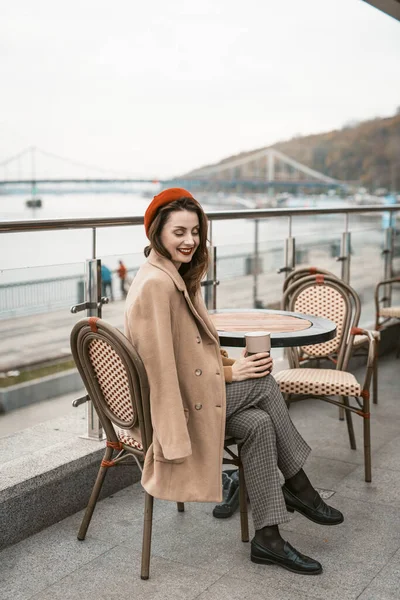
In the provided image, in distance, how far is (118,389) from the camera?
89.8 inches

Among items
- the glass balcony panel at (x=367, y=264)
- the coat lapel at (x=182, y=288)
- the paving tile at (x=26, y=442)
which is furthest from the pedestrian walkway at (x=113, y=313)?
the coat lapel at (x=182, y=288)

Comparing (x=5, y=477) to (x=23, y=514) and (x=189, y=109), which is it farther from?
(x=189, y=109)

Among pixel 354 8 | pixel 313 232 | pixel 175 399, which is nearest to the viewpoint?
pixel 175 399

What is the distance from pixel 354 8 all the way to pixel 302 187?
1118 cm

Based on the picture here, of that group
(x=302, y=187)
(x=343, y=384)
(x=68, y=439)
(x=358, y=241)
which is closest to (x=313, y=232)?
(x=358, y=241)

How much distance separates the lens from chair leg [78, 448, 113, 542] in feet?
8.06

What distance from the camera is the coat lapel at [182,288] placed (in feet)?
7.34

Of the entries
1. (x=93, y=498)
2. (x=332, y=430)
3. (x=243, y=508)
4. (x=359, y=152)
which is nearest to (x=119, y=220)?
(x=93, y=498)

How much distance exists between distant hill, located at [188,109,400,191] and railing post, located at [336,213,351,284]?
34988 millimetres

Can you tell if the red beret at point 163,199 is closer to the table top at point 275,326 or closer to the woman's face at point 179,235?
the woman's face at point 179,235

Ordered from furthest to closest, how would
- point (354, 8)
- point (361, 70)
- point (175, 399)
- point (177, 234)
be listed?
point (361, 70), point (354, 8), point (177, 234), point (175, 399)

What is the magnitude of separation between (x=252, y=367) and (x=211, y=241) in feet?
4.76

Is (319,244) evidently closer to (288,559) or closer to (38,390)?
(288,559)

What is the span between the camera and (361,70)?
4925 centimetres
